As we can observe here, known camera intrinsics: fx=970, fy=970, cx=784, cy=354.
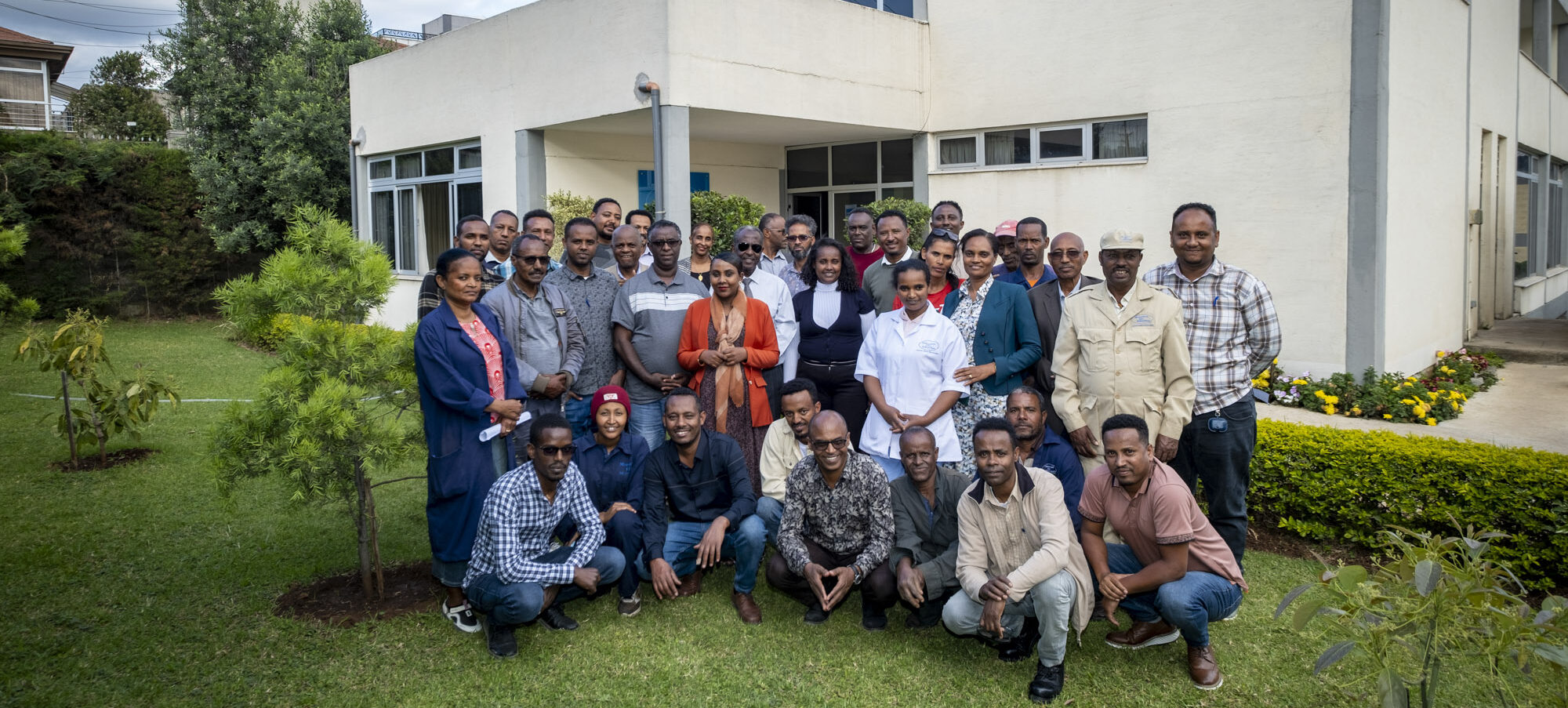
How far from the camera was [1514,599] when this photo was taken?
222 cm

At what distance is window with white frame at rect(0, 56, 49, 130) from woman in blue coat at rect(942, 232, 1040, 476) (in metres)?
27.5

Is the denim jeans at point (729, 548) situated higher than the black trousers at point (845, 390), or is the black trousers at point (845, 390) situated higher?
the black trousers at point (845, 390)

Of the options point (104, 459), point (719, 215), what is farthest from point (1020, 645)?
point (104, 459)

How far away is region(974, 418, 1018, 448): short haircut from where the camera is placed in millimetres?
4133

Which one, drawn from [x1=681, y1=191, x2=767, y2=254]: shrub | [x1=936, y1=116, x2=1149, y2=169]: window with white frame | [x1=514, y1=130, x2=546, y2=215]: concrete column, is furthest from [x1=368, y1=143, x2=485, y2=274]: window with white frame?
[x1=936, y1=116, x2=1149, y2=169]: window with white frame

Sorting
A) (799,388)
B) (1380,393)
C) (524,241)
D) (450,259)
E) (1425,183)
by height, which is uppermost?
(1425,183)

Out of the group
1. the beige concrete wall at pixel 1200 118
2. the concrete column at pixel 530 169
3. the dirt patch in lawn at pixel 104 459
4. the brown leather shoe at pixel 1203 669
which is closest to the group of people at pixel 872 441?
the brown leather shoe at pixel 1203 669

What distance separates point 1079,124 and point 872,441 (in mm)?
7225

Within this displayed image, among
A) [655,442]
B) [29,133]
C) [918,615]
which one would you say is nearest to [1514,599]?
[918,615]

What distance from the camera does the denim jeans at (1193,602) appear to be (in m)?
3.91

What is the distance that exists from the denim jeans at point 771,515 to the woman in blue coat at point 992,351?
3.22 ft

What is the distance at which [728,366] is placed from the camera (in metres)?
5.44

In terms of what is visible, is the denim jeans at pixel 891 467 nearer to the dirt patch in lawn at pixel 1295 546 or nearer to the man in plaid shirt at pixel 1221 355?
the man in plaid shirt at pixel 1221 355

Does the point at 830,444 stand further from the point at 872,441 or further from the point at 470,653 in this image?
the point at 470,653
